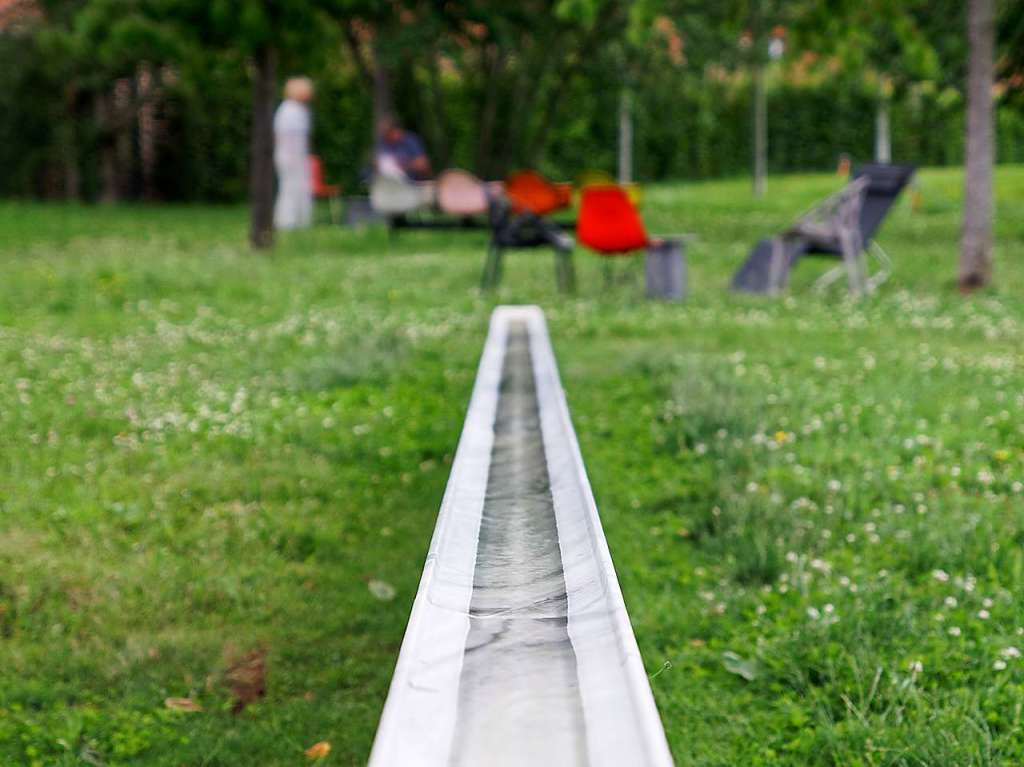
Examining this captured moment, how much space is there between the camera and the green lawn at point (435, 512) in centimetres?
331

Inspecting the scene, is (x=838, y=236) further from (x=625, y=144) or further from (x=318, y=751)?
(x=625, y=144)

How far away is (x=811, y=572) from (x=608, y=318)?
6.16m

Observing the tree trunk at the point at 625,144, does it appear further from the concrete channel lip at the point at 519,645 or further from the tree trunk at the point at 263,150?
the concrete channel lip at the point at 519,645

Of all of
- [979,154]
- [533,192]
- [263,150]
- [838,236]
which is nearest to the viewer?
[979,154]

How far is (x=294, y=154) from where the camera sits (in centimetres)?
1783

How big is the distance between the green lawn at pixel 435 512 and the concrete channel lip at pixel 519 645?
0.95 meters

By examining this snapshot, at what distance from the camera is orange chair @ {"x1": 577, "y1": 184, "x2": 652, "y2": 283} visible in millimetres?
12016

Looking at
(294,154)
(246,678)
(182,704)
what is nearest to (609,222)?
(294,154)

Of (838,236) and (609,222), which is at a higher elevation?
(609,222)

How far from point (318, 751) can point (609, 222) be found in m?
9.40

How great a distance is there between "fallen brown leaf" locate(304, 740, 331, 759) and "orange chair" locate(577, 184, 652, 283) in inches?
364

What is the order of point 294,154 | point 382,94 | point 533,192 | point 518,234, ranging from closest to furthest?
point 518,234 → point 533,192 → point 294,154 → point 382,94

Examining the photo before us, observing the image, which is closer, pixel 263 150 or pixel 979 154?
pixel 979 154

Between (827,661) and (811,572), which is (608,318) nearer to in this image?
(811,572)
